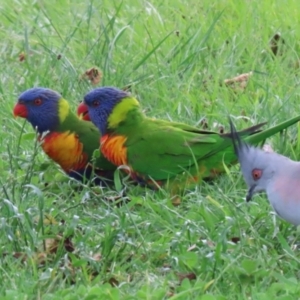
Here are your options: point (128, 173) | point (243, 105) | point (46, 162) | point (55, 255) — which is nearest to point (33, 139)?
point (46, 162)

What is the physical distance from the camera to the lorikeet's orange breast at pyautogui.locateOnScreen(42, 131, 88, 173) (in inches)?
213

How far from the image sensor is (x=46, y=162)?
568cm

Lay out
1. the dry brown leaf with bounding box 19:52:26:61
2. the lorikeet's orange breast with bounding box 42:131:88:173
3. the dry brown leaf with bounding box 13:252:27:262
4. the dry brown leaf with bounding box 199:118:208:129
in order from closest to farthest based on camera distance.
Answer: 1. the dry brown leaf with bounding box 13:252:27:262
2. the lorikeet's orange breast with bounding box 42:131:88:173
3. the dry brown leaf with bounding box 199:118:208:129
4. the dry brown leaf with bounding box 19:52:26:61

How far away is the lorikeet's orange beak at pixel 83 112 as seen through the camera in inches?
221

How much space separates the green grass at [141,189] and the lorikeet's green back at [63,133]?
0.12 metres

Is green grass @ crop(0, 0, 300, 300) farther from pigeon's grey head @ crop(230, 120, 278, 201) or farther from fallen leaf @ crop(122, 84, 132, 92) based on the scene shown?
pigeon's grey head @ crop(230, 120, 278, 201)

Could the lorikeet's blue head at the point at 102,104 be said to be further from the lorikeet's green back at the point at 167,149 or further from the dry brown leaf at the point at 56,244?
the dry brown leaf at the point at 56,244

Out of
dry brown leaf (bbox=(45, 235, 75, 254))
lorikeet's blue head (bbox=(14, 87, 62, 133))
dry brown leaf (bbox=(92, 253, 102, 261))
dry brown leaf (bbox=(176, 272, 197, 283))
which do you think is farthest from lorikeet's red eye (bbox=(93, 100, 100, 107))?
dry brown leaf (bbox=(176, 272, 197, 283))

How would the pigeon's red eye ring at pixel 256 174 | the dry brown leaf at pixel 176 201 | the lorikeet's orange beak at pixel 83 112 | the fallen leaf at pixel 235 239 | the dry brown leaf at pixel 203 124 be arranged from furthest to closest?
the dry brown leaf at pixel 203 124 < the lorikeet's orange beak at pixel 83 112 < the dry brown leaf at pixel 176 201 < the pigeon's red eye ring at pixel 256 174 < the fallen leaf at pixel 235 239

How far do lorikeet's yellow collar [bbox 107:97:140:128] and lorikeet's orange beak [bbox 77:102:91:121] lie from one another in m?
0.20

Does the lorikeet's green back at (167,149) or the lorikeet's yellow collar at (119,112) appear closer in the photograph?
the lorikeet's green back at (167,149)

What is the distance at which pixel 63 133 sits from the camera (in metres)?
5.51

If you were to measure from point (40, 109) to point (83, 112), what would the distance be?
242 mm

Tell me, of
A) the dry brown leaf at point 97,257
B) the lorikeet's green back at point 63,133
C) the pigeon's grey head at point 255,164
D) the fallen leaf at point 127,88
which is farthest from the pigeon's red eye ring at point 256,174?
the fallen leaf at point 127,88
